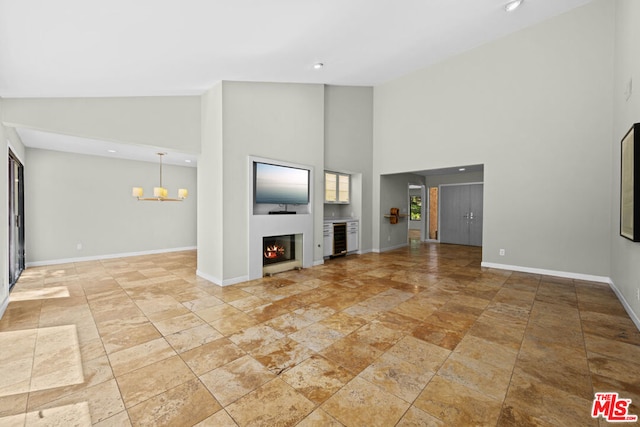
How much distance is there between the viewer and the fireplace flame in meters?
4.85

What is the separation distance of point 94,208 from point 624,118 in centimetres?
980

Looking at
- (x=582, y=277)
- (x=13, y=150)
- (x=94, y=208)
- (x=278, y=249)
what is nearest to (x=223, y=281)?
(x=278, y=249)

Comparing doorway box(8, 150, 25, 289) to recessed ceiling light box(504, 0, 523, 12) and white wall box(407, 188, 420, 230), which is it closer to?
recessed ceiling light box(504, 0, 523, 12)

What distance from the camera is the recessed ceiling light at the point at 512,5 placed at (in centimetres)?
382

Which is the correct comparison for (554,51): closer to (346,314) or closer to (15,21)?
(346,314)

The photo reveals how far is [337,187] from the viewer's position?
6562 mm

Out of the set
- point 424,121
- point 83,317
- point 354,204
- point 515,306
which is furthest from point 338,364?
point 424,121

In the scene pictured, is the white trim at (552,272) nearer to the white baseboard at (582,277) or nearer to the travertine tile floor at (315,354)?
the white baseboard at (582,277)

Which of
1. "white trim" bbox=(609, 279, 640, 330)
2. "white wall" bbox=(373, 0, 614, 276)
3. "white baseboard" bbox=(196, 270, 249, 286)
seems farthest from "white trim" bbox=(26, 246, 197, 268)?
"white trim" bbox=(609, 279, 640, 330)

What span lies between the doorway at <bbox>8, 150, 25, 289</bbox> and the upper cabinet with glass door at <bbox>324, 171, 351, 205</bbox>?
216 inches

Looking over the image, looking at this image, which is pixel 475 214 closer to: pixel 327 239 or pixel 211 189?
pixel 327 239

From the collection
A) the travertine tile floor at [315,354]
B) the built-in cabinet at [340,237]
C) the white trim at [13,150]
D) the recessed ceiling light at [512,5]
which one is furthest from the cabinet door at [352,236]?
the white trim at [13,150]

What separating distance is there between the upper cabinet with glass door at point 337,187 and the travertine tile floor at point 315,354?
9.20ft

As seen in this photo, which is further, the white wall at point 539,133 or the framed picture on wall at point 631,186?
the white wall at point 539,133
